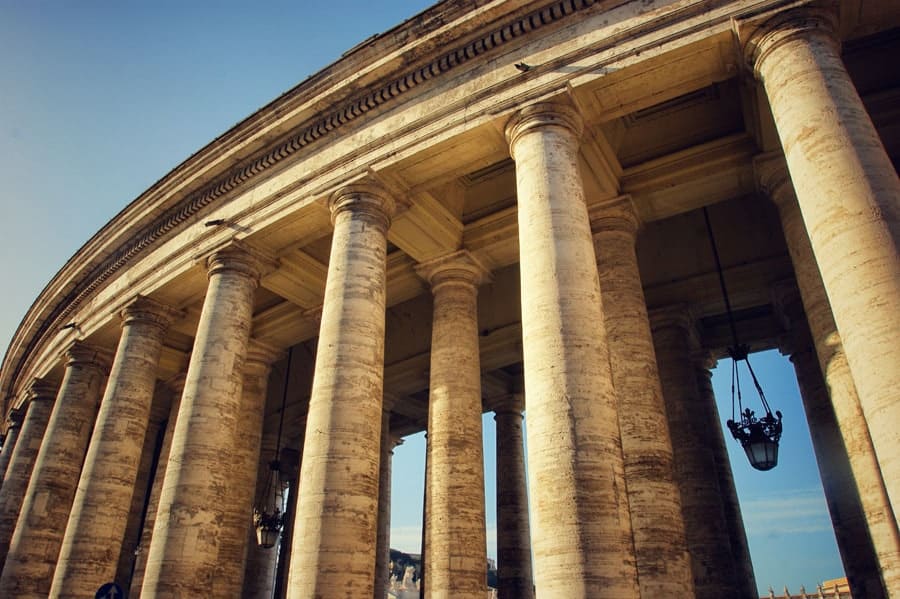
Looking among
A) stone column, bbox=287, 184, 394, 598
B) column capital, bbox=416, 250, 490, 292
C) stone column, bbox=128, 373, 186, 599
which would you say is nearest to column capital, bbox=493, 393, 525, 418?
→ column capital, bbox=416, 250, 490, 292

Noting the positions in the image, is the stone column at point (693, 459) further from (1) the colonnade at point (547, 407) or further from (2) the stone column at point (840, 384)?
(2) the stone column at point (840, 384)

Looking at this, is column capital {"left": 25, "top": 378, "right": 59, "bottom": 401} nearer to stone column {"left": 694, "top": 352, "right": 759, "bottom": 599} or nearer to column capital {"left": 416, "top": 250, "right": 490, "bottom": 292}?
column capital {"left": 416, "top": 250, "right": 490, "bottom": 292}

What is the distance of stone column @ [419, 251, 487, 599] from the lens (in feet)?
44.5

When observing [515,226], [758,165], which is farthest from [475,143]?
[758,165]

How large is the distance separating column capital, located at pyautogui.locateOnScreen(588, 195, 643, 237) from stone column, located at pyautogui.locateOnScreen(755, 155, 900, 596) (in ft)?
9.37

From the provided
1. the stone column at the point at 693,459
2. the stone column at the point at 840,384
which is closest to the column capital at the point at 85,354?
the stone column at the point at 693,459

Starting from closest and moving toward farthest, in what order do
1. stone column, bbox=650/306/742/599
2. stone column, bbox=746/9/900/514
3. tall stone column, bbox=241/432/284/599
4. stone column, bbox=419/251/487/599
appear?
1. stone column, bbox=746/9/900/514
2. stone column, bbox=419/251/487/599
3. stone column, bbox=650/306/742/599
4. tall stone column, bbox=241/432/284/599

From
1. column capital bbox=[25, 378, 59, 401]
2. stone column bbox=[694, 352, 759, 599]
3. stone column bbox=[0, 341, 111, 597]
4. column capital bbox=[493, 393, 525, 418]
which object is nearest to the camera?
stone column bbox=[694, 352, 759, 599]

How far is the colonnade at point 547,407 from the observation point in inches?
348

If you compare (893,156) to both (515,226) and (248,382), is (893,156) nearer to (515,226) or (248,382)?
(515,226)

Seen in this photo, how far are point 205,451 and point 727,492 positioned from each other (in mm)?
14123

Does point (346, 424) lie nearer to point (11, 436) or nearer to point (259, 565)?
point (259, 565)

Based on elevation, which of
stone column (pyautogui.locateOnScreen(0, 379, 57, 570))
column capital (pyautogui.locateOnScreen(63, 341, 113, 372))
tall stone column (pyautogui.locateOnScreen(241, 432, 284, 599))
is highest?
column capital (pyautogui.locateOnScreen(63, 341, 113, 372))

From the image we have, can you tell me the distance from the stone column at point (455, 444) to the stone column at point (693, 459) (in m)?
4.80
